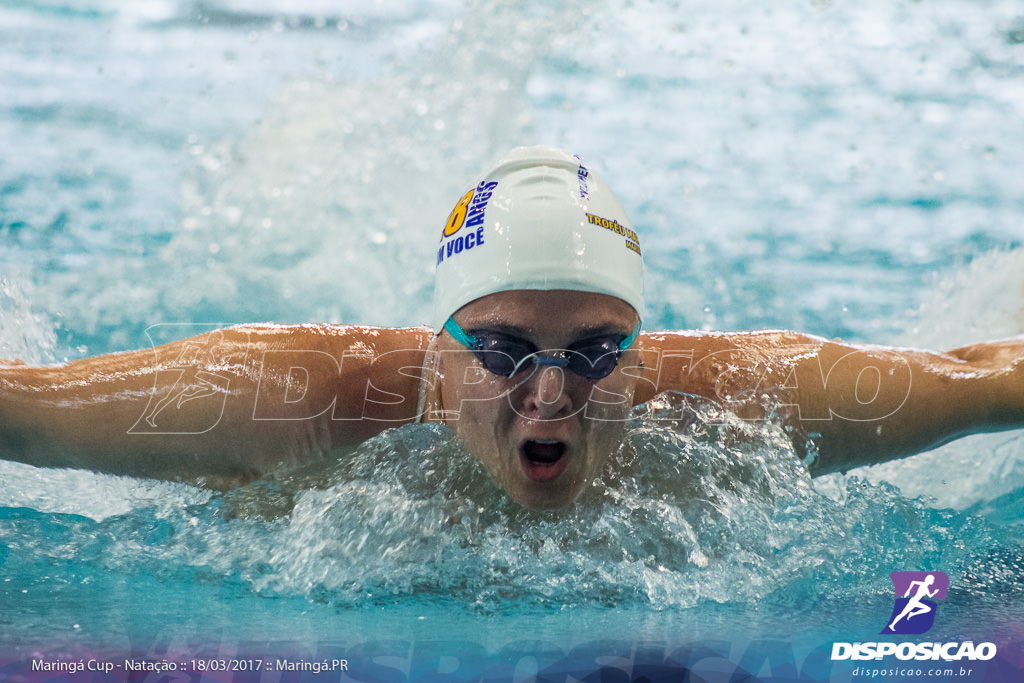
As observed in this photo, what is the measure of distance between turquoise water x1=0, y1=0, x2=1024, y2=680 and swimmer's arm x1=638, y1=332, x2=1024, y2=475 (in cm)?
11

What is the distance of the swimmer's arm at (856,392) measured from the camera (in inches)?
104

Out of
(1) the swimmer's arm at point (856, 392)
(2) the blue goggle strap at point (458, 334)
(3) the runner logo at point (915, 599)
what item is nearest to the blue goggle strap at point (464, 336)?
(2) the blue goggle strap at point (458, 334)

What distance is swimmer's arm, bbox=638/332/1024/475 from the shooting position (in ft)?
8.66

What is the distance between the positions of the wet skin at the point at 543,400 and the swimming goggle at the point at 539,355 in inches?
0.6

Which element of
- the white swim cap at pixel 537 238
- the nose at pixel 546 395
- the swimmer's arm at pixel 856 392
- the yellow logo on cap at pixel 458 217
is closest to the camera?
the nose at pixel 546 395

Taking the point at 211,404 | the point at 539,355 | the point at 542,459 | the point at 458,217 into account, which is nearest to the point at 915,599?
the point at 542,459

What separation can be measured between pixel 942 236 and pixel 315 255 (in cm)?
397

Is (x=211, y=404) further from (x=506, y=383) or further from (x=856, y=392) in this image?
(x=856, y=392)

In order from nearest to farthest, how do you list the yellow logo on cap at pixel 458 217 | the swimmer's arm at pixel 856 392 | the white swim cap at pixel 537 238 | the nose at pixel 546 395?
1. the nose at pixel 546 395
2. the white swim cap at pixel 537 238
3. the yellow logo on cap at pixel 458 217
4. the swimmer's arm at pixel 856 392

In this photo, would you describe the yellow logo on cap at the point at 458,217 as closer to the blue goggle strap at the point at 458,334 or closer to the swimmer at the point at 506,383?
the swimmer at the point at 506,383

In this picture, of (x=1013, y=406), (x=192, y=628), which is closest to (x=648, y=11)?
(x=1013, y=406)

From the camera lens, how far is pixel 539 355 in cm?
210

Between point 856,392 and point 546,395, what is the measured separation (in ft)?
3.76

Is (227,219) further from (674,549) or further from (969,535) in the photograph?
(969,535)
